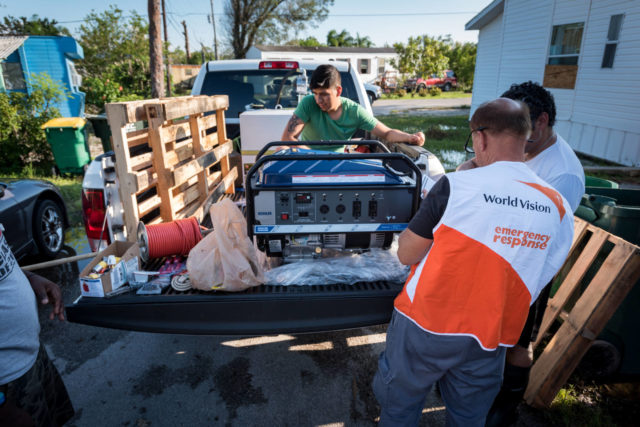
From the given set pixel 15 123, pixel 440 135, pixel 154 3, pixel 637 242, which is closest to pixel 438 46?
pixel 440 135

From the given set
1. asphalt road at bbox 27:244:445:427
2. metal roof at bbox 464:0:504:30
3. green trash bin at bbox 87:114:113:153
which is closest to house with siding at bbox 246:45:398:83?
metal roof at bbox 464:0:504:30

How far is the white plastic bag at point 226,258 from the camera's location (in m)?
2.16

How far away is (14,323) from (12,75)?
19.9 meters

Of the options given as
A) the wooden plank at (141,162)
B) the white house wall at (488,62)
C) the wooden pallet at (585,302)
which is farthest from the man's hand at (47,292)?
the white house wall at (488,62)

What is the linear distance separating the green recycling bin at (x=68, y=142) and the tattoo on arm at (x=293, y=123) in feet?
23.5

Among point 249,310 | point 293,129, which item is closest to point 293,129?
point 293,129

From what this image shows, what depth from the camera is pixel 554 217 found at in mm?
1655

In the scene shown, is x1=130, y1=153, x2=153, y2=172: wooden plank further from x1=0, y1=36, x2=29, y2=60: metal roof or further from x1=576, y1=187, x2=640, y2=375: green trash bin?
x1=0, y1=36, x2=29, y2=60: metal roof

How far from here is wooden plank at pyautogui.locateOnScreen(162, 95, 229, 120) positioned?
280 cm

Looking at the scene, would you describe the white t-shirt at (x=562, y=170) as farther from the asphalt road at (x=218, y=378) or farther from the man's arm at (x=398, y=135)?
the asphalt road at (x=218, y=378)

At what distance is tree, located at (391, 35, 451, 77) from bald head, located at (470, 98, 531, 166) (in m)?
35.2

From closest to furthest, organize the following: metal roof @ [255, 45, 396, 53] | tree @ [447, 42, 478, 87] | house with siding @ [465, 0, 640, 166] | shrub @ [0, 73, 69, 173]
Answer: shrub @ [0, 73, 69, 173] → house with siding @ [465, 0, 640, 166] → tree @ [447, 42, 478, 87] → metal roof @ [255, 45, 396, 53]

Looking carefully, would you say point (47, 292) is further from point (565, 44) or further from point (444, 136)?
point (565, 44)

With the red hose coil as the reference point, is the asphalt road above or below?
below
